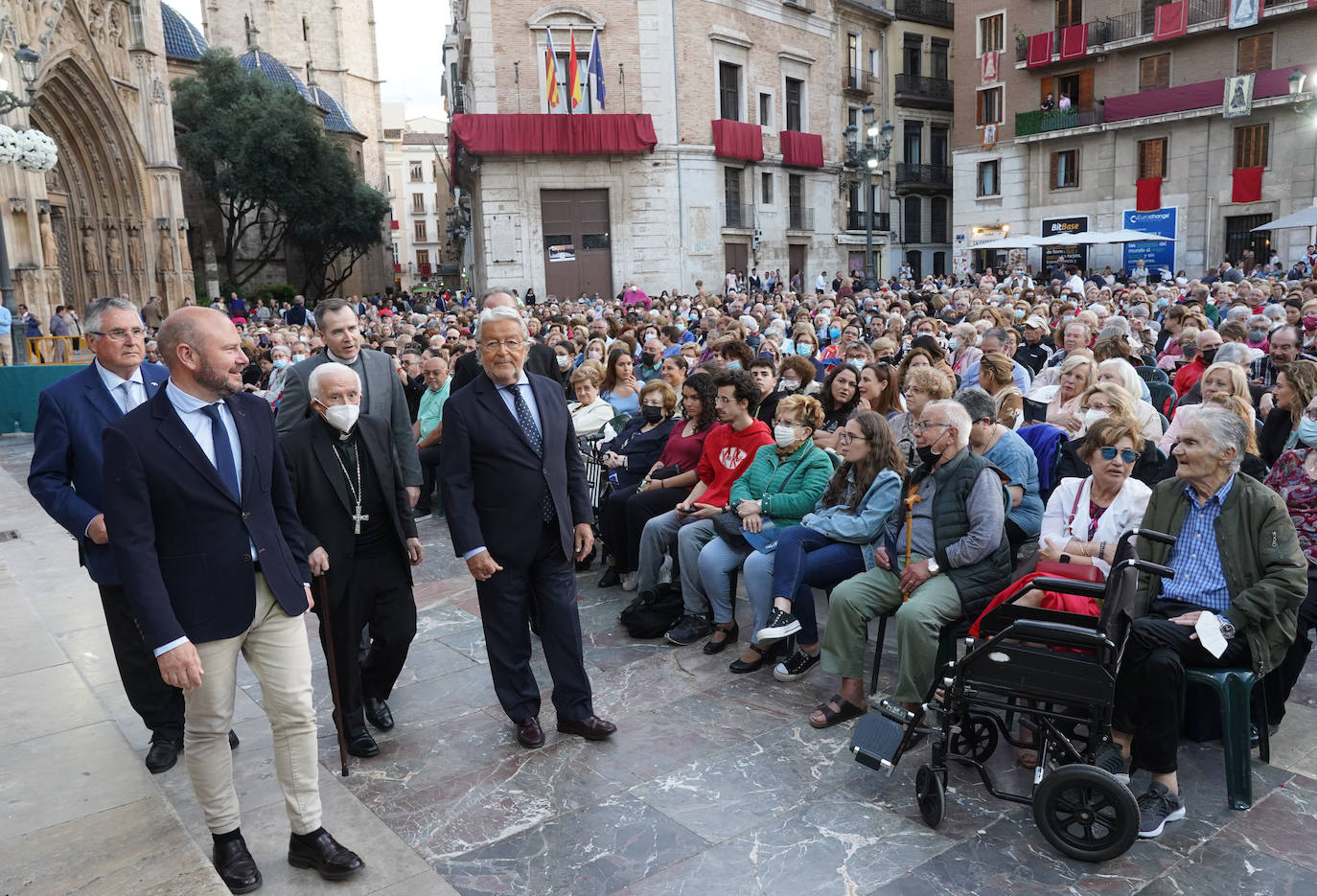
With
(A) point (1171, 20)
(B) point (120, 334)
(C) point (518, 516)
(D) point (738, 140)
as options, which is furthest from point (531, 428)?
(A) point (1171, 20)

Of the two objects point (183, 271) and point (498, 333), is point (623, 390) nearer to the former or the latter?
point (498, 333)

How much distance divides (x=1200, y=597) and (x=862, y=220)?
36.0 meters

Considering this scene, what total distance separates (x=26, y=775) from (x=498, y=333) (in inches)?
103

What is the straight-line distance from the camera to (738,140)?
3078 centimetres

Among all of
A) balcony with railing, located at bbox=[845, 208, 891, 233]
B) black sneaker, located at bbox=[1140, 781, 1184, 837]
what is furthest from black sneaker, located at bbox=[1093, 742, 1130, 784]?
balcony with railing, located at bbox=[845, 208, 891, 233]

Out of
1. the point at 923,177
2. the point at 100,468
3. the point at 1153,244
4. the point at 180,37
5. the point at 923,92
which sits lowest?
the point at 100,468

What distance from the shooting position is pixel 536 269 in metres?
28.8

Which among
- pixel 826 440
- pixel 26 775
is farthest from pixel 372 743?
pixel 826 440

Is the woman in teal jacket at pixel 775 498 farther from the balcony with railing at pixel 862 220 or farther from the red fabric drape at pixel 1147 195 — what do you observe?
the balcony with railing at pixel 862 220

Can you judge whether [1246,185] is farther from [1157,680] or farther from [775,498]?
[1157,680]

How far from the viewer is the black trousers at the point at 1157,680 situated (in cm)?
358

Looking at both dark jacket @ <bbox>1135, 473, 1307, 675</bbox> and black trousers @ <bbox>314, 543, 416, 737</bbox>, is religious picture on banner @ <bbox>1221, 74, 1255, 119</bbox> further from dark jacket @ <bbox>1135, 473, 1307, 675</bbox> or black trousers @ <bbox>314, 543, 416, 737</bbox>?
black trousers @ <bbox>314, 543, 416, 737</bbox>

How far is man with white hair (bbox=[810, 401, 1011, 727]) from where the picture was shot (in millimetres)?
4203

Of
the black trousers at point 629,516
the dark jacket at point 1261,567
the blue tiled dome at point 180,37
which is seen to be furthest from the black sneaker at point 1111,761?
the blue tiled dome at point 180,37
